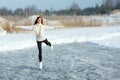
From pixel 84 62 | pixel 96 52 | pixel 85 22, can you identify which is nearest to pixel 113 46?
pixel 96 52

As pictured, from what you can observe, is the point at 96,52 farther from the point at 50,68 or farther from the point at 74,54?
the point at 50,68

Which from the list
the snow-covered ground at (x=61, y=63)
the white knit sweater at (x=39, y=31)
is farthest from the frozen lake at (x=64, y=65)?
the white knit sweater at (x=39, y=31)

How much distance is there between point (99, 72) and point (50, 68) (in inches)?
59.7

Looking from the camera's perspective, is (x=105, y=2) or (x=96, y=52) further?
(x=105, y=2)

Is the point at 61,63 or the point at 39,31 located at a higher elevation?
the point at 39,31

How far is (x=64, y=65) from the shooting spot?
32.7 feet

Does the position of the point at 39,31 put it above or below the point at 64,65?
above

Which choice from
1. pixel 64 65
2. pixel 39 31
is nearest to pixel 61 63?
pixel 64 65

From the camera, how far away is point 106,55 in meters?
11.8

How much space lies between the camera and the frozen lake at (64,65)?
8.45 metres

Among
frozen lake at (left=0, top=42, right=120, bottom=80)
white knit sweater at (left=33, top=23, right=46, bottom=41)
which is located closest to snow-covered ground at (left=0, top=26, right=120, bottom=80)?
frozen lake at (left=0, top=42, right=120, bottom=80)

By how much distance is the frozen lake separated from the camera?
8.45 metres

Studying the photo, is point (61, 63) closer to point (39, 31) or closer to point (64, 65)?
point (64, 65)

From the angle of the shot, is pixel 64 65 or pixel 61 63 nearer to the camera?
pixel 64 65
